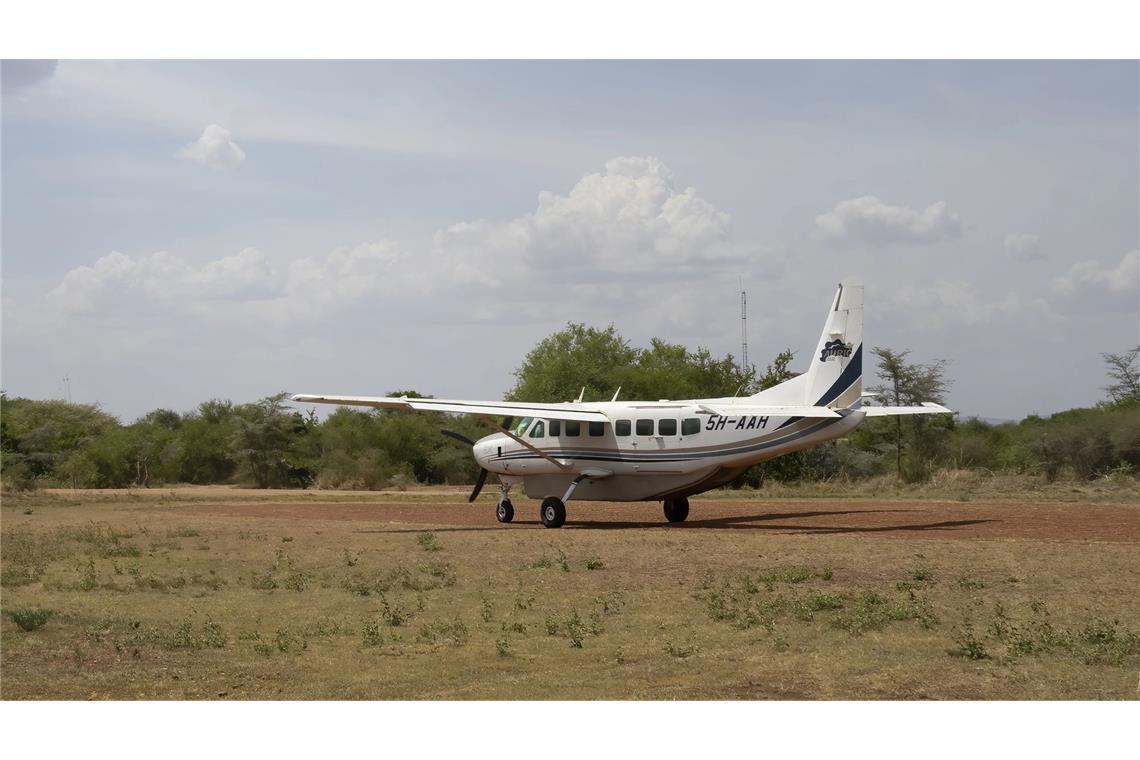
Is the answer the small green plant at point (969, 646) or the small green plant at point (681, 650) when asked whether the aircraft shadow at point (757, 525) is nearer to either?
the small green plant at point (969, 646)

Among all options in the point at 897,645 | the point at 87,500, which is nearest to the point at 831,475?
the point at 87,500

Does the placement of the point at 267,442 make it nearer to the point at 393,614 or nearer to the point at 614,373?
the point at 614,373

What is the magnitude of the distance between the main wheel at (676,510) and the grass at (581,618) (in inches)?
183

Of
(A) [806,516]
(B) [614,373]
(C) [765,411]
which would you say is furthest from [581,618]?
(B) [614,373]

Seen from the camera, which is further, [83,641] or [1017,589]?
[1017,589]

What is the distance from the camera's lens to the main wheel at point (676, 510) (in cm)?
3022

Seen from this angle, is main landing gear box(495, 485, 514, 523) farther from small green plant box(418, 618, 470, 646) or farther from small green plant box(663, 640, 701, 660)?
small green plant box(663, 640, 701, 660)

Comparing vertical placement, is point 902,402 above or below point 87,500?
above

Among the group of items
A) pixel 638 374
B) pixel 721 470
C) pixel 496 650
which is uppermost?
pixel 638 374

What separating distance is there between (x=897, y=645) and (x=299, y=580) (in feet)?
32.8

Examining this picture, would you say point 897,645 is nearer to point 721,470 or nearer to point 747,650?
point 747,650

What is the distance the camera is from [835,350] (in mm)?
27266

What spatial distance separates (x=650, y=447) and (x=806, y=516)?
5.36 meters

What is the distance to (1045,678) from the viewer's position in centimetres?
1160
